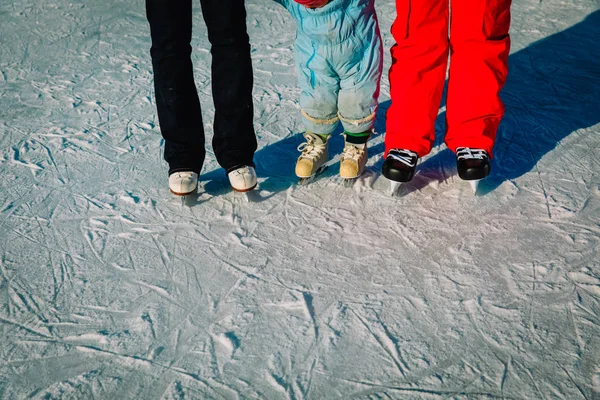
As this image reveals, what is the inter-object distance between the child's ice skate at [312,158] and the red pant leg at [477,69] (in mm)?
513

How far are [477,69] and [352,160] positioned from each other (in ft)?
1.86

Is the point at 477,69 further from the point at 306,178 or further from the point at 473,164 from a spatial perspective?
the point at 306,178

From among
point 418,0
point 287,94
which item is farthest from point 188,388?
point 287,94

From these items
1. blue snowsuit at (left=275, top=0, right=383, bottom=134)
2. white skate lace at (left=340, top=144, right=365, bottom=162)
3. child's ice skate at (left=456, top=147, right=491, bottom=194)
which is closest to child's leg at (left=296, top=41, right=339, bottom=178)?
blue snowsuit at (left=275, top=0, right=383, bottom=134)

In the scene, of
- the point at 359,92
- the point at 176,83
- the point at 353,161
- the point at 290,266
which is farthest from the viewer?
the point at 353,161

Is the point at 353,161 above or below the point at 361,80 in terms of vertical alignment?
below

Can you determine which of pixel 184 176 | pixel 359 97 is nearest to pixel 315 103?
pixel 359 97

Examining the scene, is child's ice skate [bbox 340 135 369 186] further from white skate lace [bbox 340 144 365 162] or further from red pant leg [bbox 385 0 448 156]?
red pant leg [bbox 385 0 448 156]

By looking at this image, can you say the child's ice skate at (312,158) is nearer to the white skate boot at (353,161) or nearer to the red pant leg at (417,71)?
the white skate boot at (353,161)

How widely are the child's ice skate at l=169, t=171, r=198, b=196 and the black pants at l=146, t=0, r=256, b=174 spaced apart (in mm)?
25

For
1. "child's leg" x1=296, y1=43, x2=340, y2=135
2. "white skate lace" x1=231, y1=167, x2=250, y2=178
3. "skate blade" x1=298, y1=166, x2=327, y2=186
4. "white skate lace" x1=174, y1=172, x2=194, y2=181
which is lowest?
"skate blade" x1=298, y1=166, x2=327, y2=186

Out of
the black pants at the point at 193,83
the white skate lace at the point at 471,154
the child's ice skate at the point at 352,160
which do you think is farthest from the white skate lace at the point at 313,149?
the white skate lace at the point at 471,154

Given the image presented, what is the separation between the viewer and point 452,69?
2.19 metres

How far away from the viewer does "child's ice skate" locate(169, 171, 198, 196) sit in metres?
2.16
